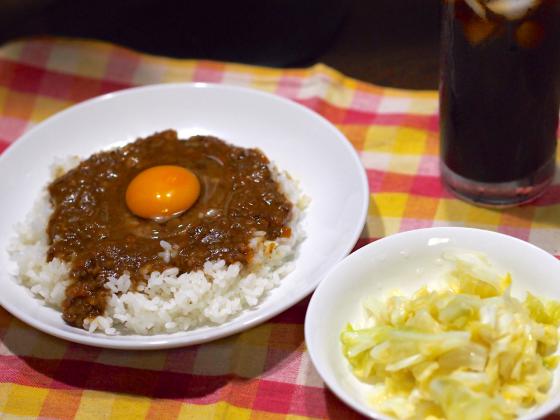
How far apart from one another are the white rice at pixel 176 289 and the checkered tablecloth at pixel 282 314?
12 cm

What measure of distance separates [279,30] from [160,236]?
6.65 ft

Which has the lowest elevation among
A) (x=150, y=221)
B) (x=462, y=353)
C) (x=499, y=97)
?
(x=150, y=221)

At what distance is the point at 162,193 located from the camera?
315cm

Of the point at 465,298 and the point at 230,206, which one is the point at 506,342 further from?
the point at 230,206

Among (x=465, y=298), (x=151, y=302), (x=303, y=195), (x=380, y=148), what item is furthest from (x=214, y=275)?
(x=380, y=148)

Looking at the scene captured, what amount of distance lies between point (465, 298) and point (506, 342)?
0.63ft

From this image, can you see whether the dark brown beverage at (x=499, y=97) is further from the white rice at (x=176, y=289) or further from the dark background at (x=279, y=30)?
the dark background at (x=279, y=30)

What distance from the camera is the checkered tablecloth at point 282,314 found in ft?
8.80

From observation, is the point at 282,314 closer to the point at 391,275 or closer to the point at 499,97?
the point at 391,275

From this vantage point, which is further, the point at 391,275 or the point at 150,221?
the point at 150,221

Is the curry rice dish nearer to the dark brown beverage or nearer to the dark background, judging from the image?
the dark brown beverage

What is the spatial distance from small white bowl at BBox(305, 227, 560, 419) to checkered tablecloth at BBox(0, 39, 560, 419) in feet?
0.78

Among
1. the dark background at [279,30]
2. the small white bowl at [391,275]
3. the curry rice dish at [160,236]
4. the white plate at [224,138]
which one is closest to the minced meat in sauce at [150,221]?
the curry rice dish at [160,236]

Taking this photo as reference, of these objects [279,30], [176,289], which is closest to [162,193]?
[176,289]
